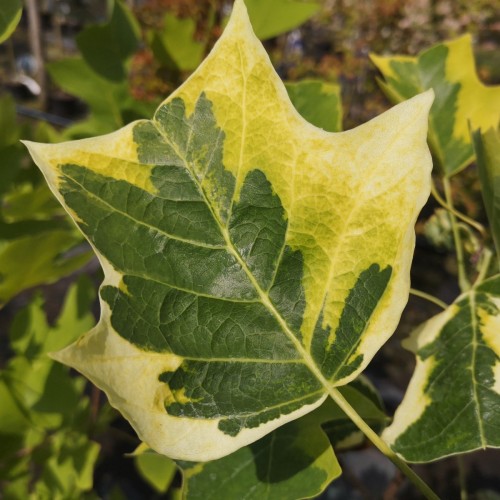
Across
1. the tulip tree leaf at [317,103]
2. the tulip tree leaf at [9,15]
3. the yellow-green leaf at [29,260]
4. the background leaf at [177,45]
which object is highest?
the tulip tree leaf at [9,15]

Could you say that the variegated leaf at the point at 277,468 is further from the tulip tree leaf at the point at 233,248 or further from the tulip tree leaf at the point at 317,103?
the tulip tree leaf at the point at 317,103

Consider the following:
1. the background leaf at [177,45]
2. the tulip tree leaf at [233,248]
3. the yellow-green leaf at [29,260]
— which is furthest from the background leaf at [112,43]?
the tulip tree leaf at [233,248]

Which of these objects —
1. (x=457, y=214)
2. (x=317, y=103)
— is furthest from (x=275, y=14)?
(x=457, y=214)

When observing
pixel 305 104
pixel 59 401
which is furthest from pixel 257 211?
pixel 59 401

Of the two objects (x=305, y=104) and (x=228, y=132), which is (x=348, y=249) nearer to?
(x=228, y=132)

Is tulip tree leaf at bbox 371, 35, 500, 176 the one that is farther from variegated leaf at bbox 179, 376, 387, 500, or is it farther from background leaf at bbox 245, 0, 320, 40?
variegated leaf at bbox 179, 376, 387, 500

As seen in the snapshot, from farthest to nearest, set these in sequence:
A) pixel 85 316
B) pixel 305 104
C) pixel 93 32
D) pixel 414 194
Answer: pixel 85 316
pixel 93 32
pixel 305 104
pixel 414 194

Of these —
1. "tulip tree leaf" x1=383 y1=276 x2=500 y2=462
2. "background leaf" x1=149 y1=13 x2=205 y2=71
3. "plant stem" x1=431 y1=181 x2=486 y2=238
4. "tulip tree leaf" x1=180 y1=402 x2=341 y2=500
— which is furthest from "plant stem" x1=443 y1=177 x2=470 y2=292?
"background leaf" x1=149 y1=13 x2=205 y2=71
